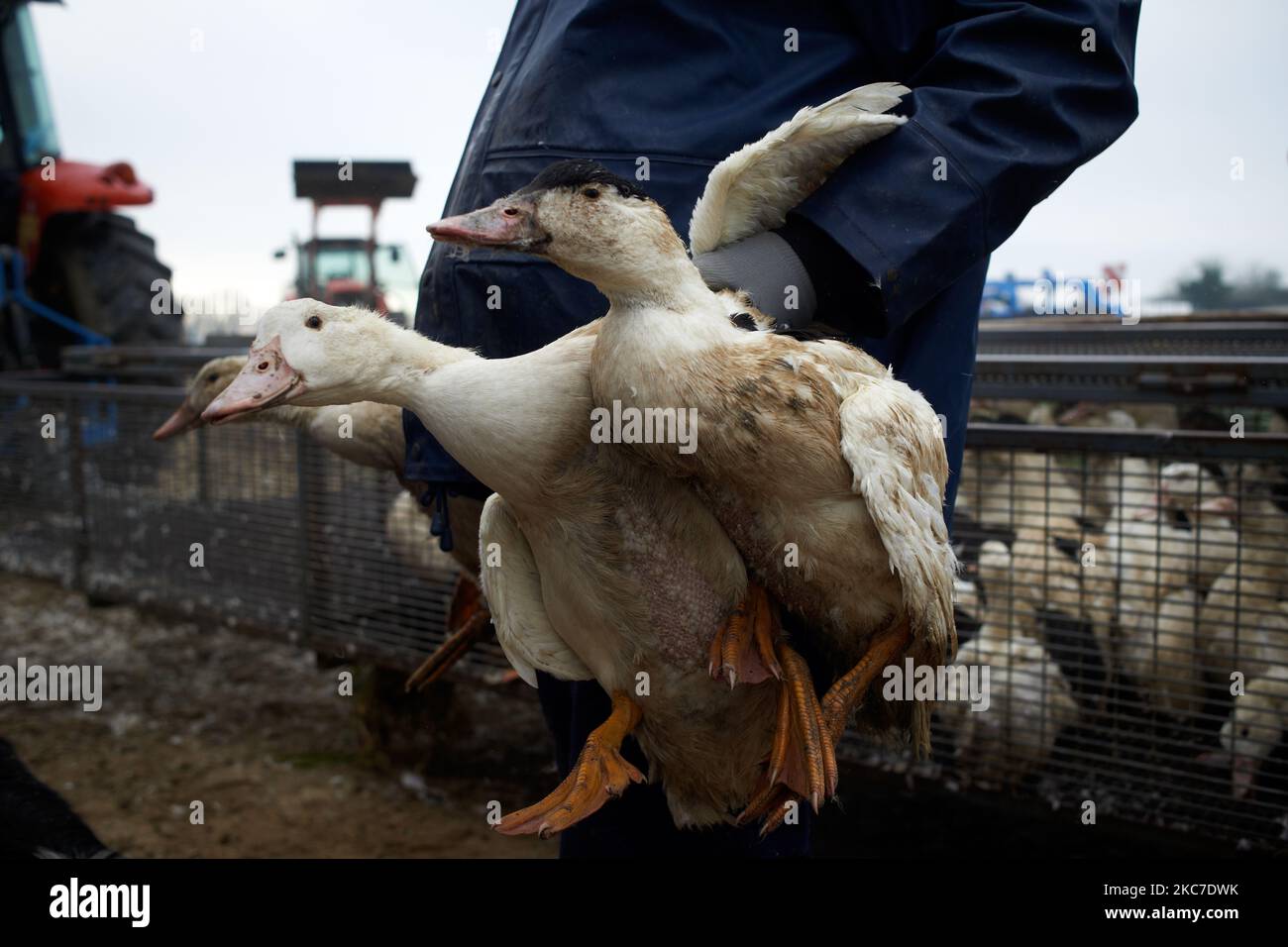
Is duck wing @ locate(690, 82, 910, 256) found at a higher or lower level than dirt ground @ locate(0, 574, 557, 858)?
higher

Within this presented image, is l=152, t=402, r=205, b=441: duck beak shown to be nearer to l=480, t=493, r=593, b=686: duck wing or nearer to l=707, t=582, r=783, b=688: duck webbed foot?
l=480, t=493, r=593, b=686: duck wing

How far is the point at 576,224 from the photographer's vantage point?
125 cm

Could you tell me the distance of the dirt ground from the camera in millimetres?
3953

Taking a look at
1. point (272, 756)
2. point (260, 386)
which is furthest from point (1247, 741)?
point (272, 756)

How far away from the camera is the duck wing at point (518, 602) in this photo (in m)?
1.65

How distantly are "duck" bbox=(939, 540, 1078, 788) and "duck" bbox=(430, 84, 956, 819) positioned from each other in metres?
2.07

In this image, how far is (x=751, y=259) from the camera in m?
1.42

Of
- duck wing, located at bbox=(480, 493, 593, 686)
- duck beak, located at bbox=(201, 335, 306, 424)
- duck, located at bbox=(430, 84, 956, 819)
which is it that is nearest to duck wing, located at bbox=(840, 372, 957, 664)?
duck, located at bbox=(430, 84, 956, 819)

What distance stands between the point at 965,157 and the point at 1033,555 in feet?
8.11

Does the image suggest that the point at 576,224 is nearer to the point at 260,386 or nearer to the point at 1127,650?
the point at 260,386

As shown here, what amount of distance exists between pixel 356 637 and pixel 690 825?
305cm

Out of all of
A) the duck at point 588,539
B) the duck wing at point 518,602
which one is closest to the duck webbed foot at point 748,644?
the duck at point 588,539

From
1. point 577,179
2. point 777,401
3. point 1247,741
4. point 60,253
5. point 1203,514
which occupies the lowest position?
point 1247,741

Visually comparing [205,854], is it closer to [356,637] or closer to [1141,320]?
[356,637]
